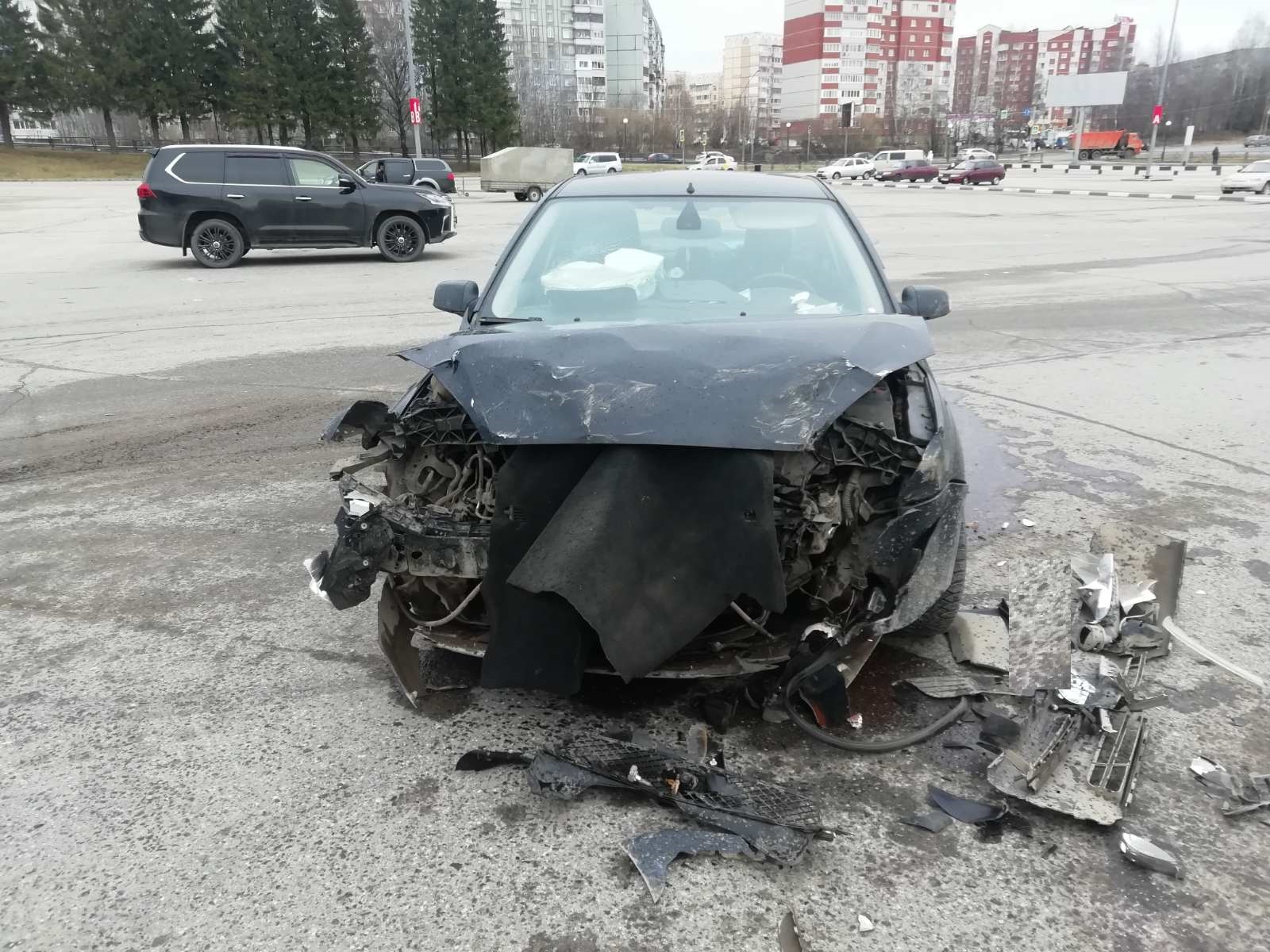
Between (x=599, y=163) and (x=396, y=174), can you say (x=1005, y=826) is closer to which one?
(x=396, y=174)

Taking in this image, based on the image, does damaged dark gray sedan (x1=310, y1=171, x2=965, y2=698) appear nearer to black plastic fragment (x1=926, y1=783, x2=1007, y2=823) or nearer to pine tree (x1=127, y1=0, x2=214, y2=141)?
black plastic fragment (x1=926, y1=783, x2=1007, y2=823)

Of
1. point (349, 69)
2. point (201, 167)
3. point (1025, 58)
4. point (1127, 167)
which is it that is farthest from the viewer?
point (1025, 58)

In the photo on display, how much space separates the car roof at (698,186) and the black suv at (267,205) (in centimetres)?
1160

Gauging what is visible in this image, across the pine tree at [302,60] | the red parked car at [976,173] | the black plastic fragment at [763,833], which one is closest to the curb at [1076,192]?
the red parked car at [976,173]

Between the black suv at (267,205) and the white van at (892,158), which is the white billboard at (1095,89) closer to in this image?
the white van at (892,158)

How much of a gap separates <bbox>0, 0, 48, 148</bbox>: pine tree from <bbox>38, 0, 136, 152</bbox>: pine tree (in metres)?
1.76

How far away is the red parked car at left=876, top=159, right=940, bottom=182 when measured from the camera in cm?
5119

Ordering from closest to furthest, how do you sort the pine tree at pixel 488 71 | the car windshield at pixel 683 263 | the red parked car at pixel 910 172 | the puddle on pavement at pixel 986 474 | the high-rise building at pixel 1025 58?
the car windshield at pixel 683 263, the puddle on pavement at pixel 986 474, the red parked car at pixel 910 172, the pine tree at pixel 488 71, the high-rise building at pixel 1025 58

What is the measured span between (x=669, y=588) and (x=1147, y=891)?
147cm

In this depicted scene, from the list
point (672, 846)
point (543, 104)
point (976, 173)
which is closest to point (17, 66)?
point (543, 104)

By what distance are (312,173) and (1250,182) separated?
1353 inches

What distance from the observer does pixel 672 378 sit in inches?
113

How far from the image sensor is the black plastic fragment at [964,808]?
2629mm

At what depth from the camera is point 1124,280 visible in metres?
13.4
